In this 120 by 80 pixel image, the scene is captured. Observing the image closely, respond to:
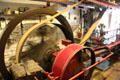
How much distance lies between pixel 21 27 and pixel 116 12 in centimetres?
674

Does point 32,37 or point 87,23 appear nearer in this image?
point 32,37

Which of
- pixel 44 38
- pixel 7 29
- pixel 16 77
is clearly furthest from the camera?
pixel 44 38

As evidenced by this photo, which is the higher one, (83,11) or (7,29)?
(83,11)

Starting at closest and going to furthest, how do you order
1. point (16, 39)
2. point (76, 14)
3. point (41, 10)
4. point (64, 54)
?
1. point (64, 54)
2. point (41, 10)
3. point (16, 39)
4. point (76, 14)

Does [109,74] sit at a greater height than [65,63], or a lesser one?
lesser

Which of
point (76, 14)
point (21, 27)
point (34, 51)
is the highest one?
point (76, 14)

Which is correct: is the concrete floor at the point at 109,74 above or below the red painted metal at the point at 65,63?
below

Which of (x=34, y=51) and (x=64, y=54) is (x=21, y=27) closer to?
(x=34, y=51)

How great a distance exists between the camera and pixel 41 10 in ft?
8.07

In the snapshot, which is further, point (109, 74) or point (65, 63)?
point (109, 74)

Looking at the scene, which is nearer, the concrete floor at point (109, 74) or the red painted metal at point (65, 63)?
the red painted metal at point (65, 63)

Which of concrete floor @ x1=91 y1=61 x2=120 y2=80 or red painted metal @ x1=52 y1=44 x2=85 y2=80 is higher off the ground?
red painted metal @ x1=52 y1=44 x2=85 y2=80

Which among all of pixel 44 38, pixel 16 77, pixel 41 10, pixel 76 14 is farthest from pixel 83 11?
pixel 16 77

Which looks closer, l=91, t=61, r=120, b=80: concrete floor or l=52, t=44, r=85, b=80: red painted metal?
l=52, t=44, r=85, b=80: red painted metal
